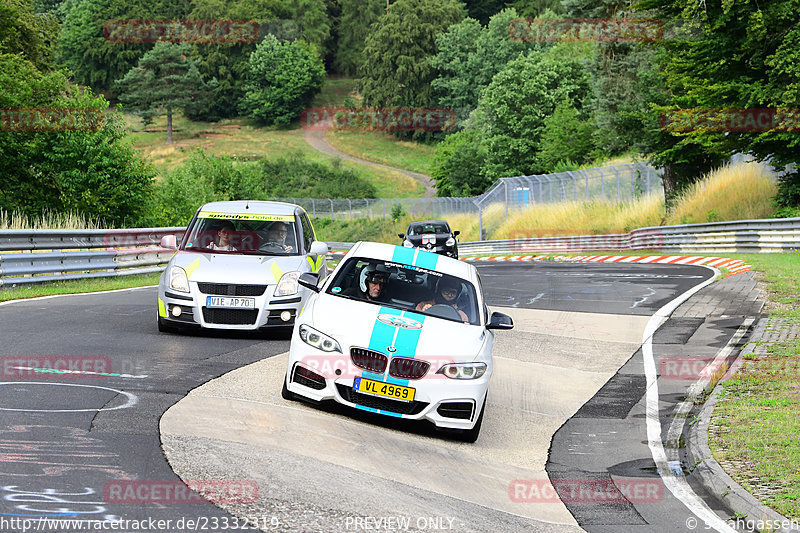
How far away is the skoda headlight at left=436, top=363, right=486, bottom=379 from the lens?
816 centimetres

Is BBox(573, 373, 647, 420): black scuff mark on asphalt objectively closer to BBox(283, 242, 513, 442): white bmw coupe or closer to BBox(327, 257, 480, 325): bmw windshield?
BBox(283, 242, 513, 442): white bmw coupe

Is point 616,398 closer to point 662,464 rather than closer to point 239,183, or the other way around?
point 662,464

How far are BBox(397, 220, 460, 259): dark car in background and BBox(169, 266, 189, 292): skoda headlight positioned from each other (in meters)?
18.9

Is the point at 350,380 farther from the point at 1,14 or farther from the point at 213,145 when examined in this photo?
the point at 213,145

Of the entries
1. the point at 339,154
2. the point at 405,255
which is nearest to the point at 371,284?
the point at 405,255

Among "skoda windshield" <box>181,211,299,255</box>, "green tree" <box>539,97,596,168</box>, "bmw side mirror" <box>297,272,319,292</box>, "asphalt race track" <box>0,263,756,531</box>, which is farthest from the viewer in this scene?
"green tree" <box>539,97,596,168</box>

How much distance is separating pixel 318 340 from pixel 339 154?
394 feet

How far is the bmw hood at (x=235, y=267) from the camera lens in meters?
11.8

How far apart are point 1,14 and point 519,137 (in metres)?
45.6

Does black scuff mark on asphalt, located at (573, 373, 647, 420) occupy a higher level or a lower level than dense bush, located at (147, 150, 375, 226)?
higher

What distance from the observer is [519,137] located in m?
80.2

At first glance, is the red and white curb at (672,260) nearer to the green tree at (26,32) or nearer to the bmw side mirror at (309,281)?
the bmw side mirror at (309,281)

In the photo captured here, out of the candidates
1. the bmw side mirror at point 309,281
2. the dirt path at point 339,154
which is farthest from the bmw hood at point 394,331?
the dirt path at point 339,154

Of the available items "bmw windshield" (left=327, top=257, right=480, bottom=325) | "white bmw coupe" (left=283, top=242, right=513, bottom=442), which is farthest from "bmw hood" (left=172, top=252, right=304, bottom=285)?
"white bmw coupe" (left=283, top=242, right=513, bottom=442)
